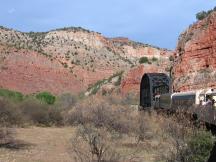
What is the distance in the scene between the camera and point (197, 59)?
5947 cm

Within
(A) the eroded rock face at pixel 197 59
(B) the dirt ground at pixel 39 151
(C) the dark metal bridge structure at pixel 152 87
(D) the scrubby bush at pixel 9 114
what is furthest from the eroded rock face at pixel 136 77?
(B) the dirt ground at pixel 39 151

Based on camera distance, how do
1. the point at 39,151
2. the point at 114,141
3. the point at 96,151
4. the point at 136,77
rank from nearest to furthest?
the point at 96,151 < the point at 39,151 < the point at 114,141 < the point at 136,77

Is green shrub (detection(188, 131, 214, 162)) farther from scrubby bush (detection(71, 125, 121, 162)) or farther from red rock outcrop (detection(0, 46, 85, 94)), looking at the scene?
red rock outcrop (detection(0, 46, 85, 94))

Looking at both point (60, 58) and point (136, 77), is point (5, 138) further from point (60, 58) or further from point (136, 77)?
point (60, 58)

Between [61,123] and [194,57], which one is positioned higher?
[194,57]

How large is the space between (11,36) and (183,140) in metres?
104

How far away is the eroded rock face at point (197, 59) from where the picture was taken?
5597 centimetres

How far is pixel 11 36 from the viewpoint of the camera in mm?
117500

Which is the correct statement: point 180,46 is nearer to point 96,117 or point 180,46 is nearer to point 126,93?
point 126,93

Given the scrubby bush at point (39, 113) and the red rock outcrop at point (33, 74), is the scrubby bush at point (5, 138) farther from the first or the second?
the red rock outcrop at point (33, 74)

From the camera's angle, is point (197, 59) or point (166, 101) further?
point (197, 59)

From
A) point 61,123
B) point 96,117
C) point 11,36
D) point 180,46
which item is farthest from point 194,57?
point 11,36

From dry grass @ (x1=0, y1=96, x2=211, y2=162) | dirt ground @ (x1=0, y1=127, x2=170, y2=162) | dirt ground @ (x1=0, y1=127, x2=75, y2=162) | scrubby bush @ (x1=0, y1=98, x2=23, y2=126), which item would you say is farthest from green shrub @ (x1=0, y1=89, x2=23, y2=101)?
dirt ground @ (x1=0, y1=127, x2=170, y2=162)

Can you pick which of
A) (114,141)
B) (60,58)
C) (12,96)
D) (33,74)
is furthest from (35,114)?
(60,58)
